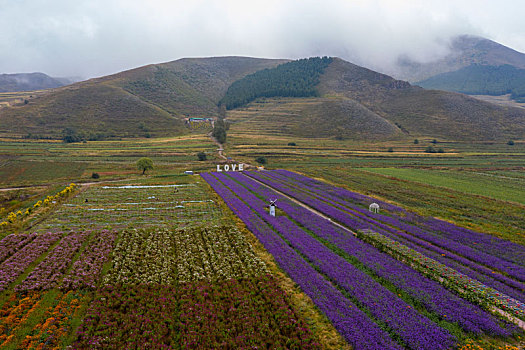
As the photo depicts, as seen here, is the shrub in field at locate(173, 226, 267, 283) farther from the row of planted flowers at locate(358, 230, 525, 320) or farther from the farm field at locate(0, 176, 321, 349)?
the row of planted flowers at locate(358, 230, 525, 320)

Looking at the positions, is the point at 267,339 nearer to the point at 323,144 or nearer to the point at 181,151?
the point at 181,151

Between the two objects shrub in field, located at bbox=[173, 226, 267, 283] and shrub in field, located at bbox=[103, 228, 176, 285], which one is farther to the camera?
shrub in field, located at bbox=[173, 226, 267, 283]

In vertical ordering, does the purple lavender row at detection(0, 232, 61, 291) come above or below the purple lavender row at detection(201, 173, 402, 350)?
below

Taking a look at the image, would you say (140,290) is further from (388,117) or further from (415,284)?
(388,117)

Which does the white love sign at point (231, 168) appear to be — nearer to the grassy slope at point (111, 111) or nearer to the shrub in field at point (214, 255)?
the shrub in field at point (214, 255)

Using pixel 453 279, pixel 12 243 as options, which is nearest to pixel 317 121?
pixel 453 279

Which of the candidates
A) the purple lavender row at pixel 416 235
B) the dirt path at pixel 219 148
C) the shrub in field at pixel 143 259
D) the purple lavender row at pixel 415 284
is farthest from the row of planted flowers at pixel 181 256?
the dirt path at pixel 219 148

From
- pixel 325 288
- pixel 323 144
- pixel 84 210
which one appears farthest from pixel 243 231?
pixel 323 144

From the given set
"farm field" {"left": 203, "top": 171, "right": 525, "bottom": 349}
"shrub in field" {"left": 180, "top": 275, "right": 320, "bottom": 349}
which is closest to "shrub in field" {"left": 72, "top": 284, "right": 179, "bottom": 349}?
"shrub in field" {"left": 180, "top": 275, "right": 320, "bottom": 349}
